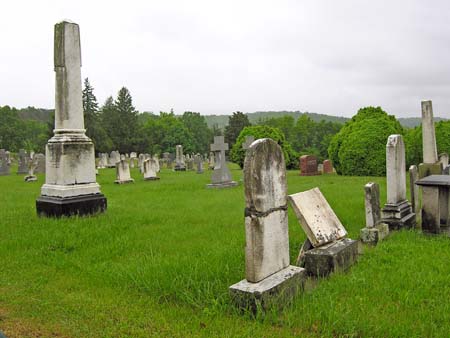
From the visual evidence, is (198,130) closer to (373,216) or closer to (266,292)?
(373,216)

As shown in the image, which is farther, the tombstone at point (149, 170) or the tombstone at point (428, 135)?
the tombstone at point (149, 170)

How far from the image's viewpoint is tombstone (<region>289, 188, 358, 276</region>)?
4328mm

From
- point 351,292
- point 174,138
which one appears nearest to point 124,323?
point 351,292

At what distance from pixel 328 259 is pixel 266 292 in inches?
49.6

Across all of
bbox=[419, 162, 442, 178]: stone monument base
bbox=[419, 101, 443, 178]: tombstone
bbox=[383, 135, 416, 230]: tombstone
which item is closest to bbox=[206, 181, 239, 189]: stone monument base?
bbox=[419, 162, 442, 178]: stone monument base

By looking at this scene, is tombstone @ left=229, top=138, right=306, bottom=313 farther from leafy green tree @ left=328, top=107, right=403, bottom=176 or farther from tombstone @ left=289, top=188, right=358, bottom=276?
leafy green tree @ left=328, top=107, right=403, bottom=176

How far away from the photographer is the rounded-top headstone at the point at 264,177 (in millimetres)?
3514

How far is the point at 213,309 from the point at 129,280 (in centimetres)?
119

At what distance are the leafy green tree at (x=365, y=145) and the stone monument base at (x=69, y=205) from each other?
13.8 metres

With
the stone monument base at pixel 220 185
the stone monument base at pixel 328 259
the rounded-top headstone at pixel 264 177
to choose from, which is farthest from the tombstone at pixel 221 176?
the rounded-top headstone at pixel 264 177

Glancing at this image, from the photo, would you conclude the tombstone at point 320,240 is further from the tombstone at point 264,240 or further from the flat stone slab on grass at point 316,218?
the tombstone at point 264,240

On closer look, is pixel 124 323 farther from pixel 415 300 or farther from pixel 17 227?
pixel 17 227

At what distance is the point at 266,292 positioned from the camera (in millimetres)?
3328

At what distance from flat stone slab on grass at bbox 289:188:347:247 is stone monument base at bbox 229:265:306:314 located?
94 centimetres
